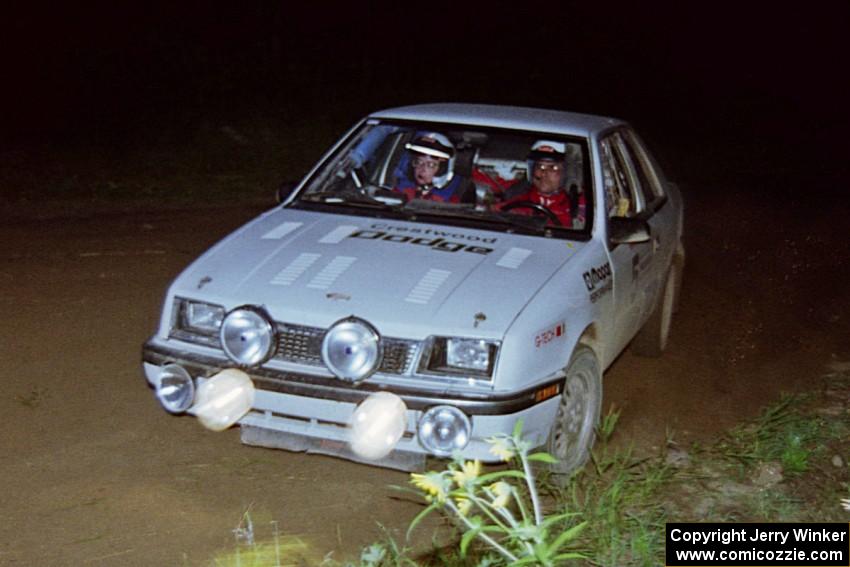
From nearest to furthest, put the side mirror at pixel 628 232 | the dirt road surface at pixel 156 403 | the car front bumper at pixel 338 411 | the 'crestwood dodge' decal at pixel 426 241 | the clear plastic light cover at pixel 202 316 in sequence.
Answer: the car front bumper at pixel 338 411, the dirt road surface at pixel 156 403, the clear plastic light cover at pixel 202 316, the 'crestwood dodge' decal at pixel 426 241, the side mirror at pixel 628 232

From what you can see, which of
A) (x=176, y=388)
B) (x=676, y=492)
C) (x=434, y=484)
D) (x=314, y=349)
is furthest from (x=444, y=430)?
(x=434, y=484)

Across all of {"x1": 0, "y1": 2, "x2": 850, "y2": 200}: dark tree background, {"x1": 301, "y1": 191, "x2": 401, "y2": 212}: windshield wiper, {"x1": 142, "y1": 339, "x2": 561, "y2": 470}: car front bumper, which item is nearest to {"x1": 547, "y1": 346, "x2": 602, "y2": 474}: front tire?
{"x1": 142, "y1": 339, "x2": 561, "y2": 470}: car front bumper

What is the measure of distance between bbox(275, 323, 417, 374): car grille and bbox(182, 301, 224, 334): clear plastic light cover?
328 millimetres

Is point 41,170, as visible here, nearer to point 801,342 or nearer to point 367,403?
point 801,342

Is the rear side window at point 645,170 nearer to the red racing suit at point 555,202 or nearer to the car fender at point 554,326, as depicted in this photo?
the red racing suit at point 555,202

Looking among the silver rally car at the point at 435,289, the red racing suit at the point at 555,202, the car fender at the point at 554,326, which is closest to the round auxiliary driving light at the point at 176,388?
the silver rally car at the point at 435,289

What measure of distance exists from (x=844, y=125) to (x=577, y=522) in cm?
2000

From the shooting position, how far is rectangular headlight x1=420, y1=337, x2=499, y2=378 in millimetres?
4656

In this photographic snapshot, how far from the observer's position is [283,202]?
245 inches

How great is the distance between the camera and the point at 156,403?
20.0ft

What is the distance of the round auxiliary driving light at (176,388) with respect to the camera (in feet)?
16.0

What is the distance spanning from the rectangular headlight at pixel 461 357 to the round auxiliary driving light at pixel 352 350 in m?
0.20

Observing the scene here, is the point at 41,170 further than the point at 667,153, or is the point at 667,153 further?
the point at 667,153

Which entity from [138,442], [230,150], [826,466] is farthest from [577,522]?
[230,150]
